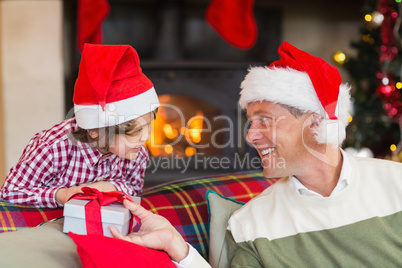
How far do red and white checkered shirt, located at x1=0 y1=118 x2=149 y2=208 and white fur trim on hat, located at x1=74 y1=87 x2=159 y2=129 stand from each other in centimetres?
12

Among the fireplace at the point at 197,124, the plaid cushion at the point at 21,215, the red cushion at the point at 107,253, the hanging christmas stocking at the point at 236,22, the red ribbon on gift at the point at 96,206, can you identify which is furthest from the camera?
the fireplace at the point at 197,124

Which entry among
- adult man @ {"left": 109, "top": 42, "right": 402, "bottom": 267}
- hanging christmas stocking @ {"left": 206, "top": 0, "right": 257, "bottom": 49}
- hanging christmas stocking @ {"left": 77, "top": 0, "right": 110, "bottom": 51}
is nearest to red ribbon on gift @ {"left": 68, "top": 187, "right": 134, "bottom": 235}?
adult man @ {"left": 109, "top": 42, "right": 402, "bottom": 267}

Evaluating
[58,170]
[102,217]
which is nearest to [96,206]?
[102,217]

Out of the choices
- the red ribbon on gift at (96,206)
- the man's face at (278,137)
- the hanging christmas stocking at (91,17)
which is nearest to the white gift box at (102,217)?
the red ribbon on gift at (96,206)

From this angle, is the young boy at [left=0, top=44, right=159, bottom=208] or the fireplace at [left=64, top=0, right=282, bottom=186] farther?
the fireplace at [left=64, top=0, right=282, bottom=186]

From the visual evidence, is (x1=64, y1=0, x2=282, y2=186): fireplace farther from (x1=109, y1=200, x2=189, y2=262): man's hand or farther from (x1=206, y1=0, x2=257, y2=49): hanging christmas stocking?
(x1=109, y1=200, x2=189, y2=262): man's hand

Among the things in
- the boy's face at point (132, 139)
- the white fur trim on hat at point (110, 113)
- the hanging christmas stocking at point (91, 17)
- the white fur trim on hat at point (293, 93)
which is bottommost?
the boy's face at point (132, 139)

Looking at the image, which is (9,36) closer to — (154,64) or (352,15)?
(154,64)

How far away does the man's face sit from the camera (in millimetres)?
1496

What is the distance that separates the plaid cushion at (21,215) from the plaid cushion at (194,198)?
27 cm

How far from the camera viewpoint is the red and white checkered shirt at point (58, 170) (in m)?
1.50

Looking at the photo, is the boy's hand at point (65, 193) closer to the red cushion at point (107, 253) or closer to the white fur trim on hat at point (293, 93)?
the red cushion at point (107, 253)

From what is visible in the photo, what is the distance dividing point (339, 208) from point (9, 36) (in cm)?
254

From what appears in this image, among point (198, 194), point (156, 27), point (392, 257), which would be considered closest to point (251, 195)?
point (198, 194)
